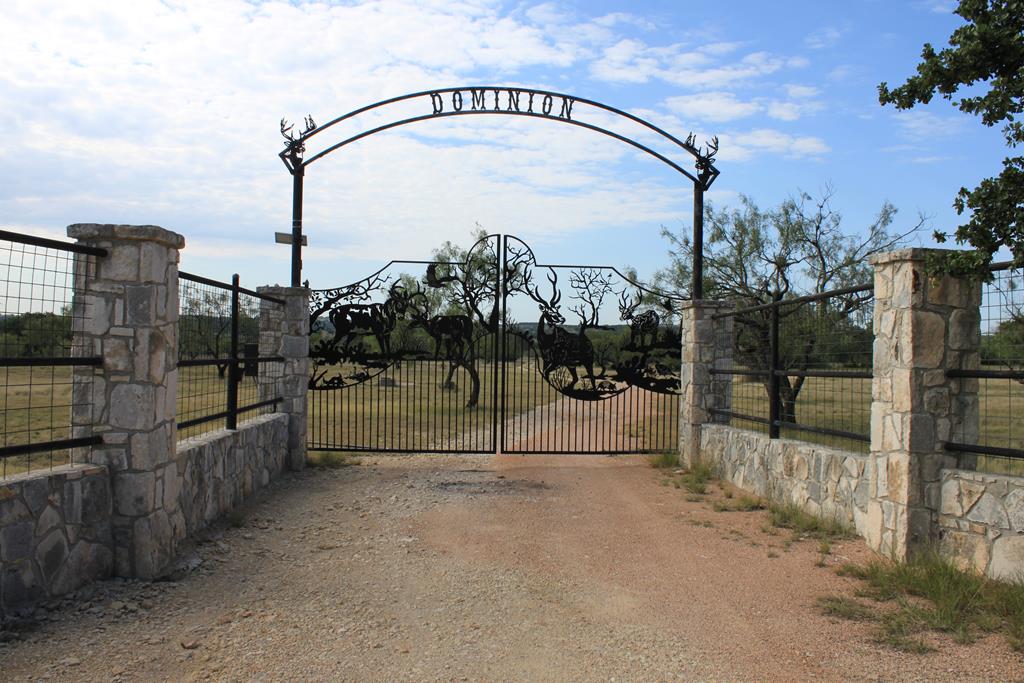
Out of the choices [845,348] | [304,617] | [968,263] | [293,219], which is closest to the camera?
[304,617]

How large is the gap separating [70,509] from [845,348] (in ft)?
39.7

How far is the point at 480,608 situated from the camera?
504cm

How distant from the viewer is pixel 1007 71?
506 cm

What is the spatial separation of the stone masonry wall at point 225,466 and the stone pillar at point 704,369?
5647 millimetres

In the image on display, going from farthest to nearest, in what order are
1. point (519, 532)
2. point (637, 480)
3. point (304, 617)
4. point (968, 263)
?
1. point (637, 480)
2. point (519, 532)
3. point (968, 263)
4. point (304, 617)

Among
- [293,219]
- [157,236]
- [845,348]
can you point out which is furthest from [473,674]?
[845,348]

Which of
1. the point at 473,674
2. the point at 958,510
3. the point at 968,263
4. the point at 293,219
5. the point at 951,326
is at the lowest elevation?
the point at 473,674

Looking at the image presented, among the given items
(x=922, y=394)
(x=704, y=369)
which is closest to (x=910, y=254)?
(x=922, y=394)

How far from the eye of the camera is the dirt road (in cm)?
404

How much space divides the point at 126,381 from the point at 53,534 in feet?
3.71

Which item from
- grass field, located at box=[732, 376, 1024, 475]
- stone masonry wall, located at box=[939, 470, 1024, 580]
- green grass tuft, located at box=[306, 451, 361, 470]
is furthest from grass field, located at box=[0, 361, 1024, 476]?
stone masonry wall, located at box=[939, 470, 1024, 580]

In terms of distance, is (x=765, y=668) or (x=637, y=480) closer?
(x=765, y=668)

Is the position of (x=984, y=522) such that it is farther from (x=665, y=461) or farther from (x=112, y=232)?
(x=112, y=232)

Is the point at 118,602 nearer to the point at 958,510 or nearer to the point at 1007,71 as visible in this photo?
the point at 958,510
